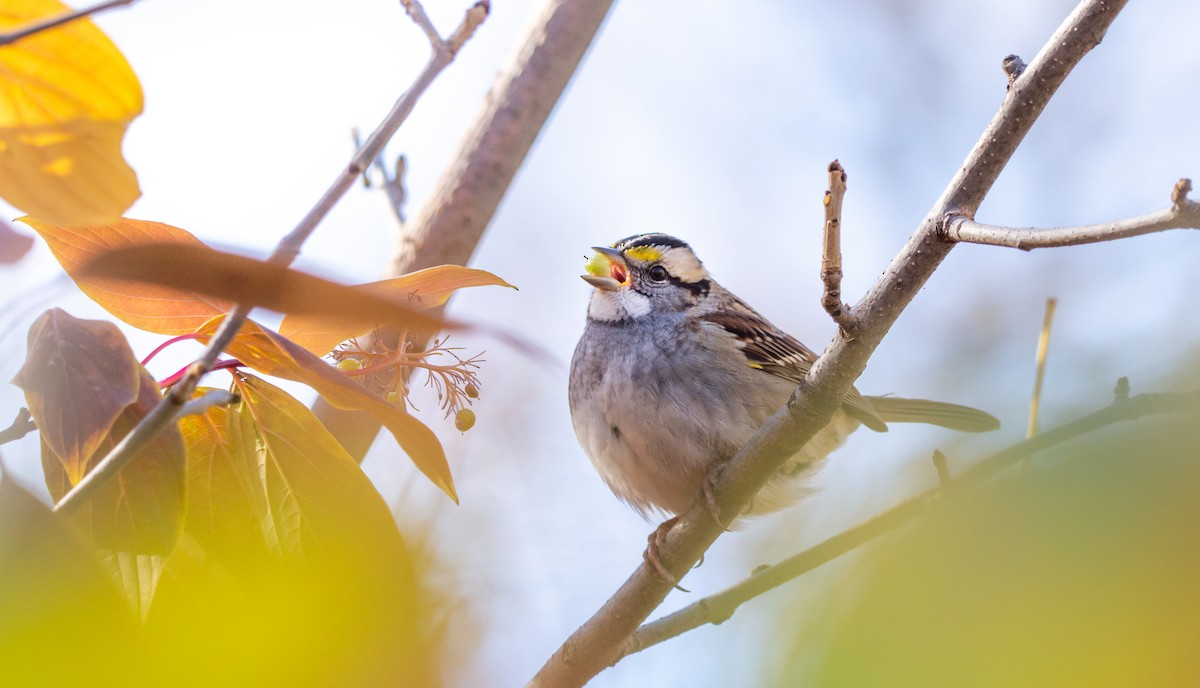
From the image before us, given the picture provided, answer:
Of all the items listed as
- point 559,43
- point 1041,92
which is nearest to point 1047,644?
point 1041,92

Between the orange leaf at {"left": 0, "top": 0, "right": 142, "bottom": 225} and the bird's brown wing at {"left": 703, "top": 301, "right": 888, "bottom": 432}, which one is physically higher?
the bird's brown wing at {"left": 703, "top": 301, "right": 888, "bottom": 432}

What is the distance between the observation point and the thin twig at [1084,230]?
1021 mm

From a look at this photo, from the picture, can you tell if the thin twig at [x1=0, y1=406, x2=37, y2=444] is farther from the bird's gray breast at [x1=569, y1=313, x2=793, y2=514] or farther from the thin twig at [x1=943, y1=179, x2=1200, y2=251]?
the bird's gray breast at [x1=569, y1=313, x2=793, y2=514]

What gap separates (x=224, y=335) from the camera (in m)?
0.76

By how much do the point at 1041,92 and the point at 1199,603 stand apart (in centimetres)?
106

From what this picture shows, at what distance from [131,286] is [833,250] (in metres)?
0.92

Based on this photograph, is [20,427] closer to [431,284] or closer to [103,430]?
[103,430]

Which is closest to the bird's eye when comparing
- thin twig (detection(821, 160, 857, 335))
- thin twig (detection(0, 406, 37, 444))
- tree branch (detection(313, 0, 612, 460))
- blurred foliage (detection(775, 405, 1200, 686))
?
tree branch (detection(313, 0, 612, 460))

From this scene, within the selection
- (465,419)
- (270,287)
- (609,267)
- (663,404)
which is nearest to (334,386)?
(270,287)

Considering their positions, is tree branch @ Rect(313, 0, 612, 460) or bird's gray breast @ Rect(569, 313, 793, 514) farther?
bird's gray breast @ Rect(569, 313, 793, 514)

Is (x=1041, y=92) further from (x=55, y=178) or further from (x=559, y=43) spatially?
(x=559, y=43)

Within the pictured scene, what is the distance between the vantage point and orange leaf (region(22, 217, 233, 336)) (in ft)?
3.23

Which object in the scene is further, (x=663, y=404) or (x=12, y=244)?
(x=663, y=404)

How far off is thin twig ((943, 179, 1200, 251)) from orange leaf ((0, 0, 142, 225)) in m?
1.00
